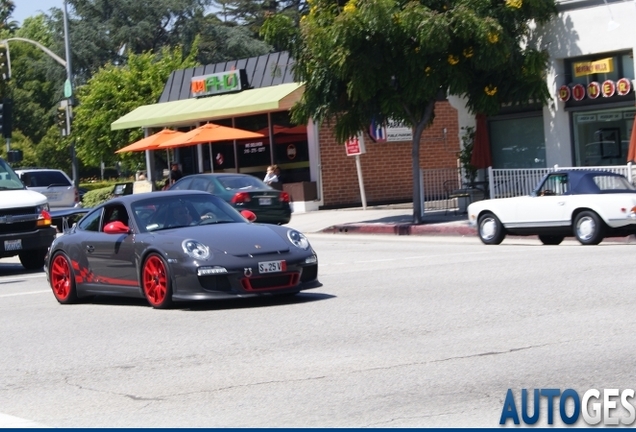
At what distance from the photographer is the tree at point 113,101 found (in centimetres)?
5091

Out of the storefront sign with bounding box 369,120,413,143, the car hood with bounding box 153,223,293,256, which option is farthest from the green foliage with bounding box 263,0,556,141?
the car hood with bounding box 153,223,293,256

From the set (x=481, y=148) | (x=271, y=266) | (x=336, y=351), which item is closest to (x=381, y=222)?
(x=481, y=148)

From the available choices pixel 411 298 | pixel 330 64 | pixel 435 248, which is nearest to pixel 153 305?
pixel 411 298

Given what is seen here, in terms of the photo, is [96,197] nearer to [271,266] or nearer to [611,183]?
[611,183]

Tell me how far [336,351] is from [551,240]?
43.2 feet

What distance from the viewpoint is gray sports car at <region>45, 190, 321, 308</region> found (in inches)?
493

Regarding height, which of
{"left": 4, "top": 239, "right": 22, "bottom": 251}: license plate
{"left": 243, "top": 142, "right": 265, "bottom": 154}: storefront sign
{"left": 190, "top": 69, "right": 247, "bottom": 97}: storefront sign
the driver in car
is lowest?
{"left": 4, "top": 239, "right": 22, "bottom": 251}: license plate

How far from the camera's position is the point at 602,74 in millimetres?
26781

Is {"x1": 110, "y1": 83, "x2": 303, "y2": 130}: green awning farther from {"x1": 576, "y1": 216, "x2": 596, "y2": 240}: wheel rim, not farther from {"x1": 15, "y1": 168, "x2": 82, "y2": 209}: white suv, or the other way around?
{"x1": 576, "y1": 216, "x2": 596, "y2": 240}: wheel rim

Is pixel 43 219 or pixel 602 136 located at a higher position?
pixel 602 136

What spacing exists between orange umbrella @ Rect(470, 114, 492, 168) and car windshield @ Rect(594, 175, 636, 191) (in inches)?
320

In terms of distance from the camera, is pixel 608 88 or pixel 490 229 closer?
pixel 490 229

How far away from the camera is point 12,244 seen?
20.1 m

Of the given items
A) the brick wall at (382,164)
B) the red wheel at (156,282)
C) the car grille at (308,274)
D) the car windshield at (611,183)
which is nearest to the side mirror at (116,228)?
the red wheel at (156,282)
